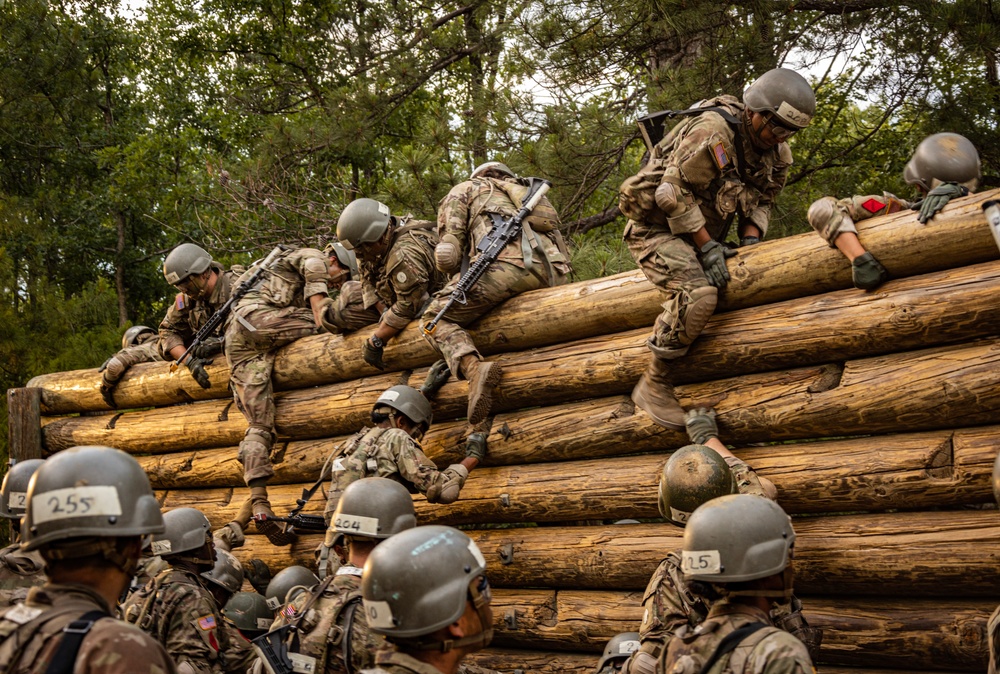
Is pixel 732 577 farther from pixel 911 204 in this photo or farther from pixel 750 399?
pixel 911 204

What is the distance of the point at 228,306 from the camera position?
1172 cm

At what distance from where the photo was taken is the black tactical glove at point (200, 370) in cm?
1216

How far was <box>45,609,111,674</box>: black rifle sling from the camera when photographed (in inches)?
130

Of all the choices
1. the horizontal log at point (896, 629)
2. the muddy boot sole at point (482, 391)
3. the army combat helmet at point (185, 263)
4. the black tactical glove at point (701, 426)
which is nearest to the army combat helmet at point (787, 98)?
the black tactical glove at point (701, 426)

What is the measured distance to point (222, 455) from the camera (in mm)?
11961

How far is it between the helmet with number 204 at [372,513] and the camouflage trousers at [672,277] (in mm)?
2406

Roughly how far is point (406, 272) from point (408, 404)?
151 cm

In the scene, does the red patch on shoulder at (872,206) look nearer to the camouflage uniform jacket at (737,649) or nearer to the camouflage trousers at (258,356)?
the camouflage uniform jacket at (737,649)

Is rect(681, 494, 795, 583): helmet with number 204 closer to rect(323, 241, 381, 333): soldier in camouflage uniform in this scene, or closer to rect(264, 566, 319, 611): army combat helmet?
rect(264, 566, 319, 611): army combat helmet

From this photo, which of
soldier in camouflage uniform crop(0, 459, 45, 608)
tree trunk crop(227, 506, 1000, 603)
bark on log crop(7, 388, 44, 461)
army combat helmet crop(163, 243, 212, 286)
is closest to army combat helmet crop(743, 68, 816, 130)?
tree trunk crop(227, 506, 1000, 603)

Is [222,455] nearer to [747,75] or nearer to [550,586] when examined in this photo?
[550,586]

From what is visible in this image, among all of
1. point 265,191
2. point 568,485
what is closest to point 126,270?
point 265,191

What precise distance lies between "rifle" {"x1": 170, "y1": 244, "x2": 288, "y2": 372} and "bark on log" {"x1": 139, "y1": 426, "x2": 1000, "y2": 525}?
6.07 feet

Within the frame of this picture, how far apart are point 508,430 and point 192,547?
9.65 ft
